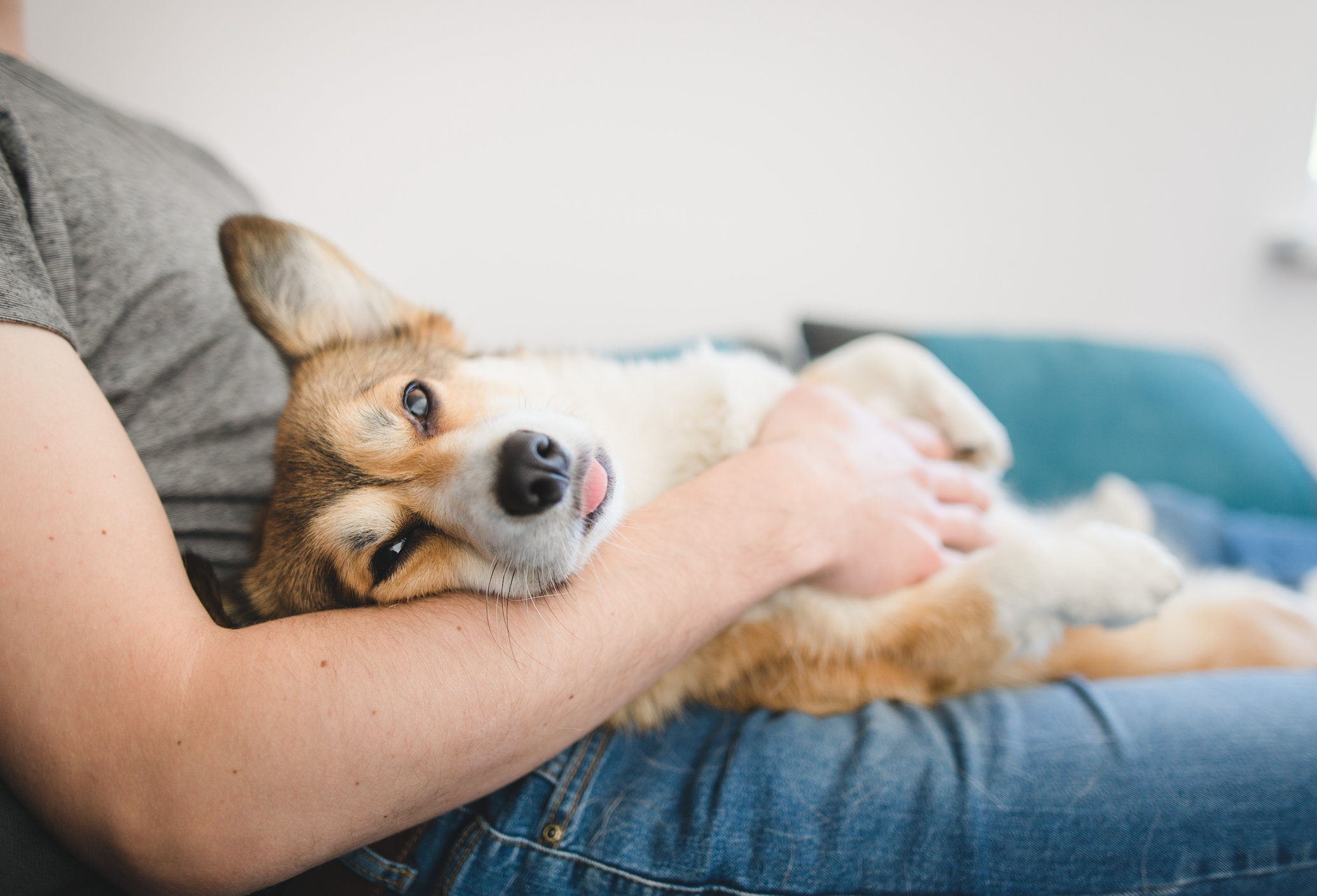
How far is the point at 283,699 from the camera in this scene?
711mm

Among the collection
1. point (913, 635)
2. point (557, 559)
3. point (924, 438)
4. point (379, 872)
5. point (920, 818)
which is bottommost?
point (379, 872)

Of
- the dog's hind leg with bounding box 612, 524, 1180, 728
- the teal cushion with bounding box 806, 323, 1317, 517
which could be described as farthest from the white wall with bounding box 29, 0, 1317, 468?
the dog's hind leg with bounding box 612, 524, 1180, 728

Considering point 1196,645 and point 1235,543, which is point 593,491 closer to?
point 1196,645

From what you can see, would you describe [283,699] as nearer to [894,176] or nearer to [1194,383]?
[894,176]

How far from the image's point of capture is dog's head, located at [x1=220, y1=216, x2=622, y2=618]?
0.94 metres

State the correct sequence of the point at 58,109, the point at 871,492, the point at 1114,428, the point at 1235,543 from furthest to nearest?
the point at 1114,428
the point at 1235,543
the point at 871,492
the point at 58,109

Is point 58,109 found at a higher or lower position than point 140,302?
higher

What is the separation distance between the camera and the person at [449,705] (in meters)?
0.68

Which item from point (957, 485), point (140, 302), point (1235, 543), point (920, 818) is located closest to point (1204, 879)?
point (920, 818)

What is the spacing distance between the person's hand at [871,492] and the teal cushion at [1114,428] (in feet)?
3.75

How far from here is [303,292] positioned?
1.29m

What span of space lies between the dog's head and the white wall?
1.45 m

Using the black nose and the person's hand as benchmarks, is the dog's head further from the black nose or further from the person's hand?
the person's hand

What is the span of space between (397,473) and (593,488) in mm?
349
